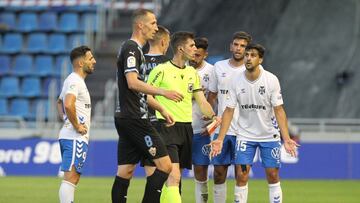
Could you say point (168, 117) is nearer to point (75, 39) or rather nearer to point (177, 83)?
point (177, 83)

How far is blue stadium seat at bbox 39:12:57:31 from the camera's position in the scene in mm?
33031

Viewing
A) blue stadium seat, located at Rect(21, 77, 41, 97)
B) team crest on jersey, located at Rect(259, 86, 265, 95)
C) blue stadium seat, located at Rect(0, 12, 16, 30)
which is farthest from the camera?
blue stadium seat, located at Rect(0, 12, 16, 30)

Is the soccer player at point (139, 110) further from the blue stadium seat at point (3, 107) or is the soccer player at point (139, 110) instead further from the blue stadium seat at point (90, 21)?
the blue stadium seat at point (90, 21)

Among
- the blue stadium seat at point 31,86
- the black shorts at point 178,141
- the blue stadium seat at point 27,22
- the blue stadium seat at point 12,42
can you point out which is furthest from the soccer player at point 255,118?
the blue stadium seat at point 27,22

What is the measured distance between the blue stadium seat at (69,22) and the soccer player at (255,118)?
64.7 feet

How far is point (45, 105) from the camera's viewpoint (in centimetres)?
3039

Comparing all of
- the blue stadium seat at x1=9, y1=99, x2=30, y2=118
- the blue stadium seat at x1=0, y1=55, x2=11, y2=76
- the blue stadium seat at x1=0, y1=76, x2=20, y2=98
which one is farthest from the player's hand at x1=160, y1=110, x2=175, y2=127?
the blue stadium seat at x1=0, y1=55, x2=11, y2=76

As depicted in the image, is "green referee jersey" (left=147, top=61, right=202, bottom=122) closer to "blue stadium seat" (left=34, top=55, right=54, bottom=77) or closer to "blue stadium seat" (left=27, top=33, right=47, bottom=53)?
"blue stadium seat" (left=34, top=55, right=54, bottom=77)

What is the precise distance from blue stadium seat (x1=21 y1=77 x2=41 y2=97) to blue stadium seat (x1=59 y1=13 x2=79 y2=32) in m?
2.26

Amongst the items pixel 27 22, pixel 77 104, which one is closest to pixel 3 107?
pixel 27 22

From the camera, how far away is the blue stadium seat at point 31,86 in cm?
3103

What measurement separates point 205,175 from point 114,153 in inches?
429

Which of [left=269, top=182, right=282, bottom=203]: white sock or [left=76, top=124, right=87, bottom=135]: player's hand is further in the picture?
[left=269, top=182, right=282, bottom=203]: white sock

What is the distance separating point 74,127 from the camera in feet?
42.0
